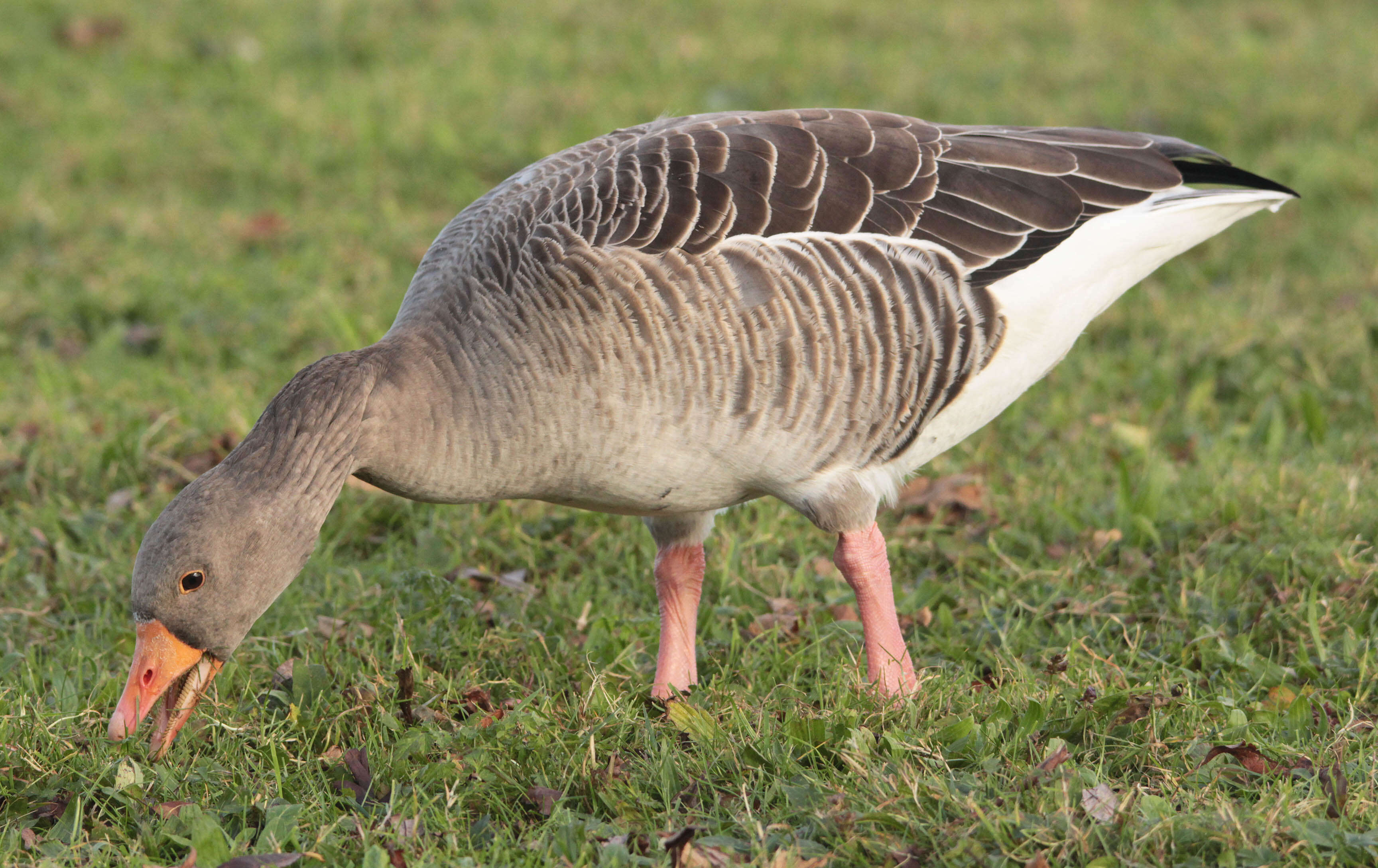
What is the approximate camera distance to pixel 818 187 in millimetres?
4113

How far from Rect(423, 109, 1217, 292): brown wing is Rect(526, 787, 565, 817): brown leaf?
1458 mm

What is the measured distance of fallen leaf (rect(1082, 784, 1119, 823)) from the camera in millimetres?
3225

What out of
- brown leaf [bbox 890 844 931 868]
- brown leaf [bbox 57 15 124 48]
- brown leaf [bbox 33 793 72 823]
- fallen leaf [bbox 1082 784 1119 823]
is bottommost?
brown leaf [bbox 33 793 72 823]

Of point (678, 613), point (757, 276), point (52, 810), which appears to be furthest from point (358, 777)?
Answer: point (757, 276)

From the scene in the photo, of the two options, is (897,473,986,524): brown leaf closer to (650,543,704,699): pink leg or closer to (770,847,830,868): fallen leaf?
(650,543,704,699): pink leg

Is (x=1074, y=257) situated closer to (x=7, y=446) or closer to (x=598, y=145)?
(x=598, y=145)

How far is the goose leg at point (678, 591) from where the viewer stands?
170 inches

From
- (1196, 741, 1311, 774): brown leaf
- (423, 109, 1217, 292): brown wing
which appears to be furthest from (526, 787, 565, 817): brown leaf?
(1196, 741, 1311, 774): brown leaf

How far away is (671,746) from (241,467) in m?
1.40

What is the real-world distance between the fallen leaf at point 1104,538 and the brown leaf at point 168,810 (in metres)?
3.27

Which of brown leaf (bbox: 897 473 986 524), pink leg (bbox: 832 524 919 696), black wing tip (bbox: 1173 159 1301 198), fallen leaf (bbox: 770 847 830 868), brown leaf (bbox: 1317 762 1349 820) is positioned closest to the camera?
fallen leaf (bbox: 770 847 830 868)

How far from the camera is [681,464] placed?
3.88 metres

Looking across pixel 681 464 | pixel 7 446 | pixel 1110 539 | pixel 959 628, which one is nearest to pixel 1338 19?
pixel 1110 539

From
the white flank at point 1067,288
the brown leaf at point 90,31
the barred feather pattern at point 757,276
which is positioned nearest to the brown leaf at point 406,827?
the barred feather pattern at point 757,276
